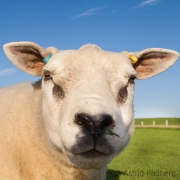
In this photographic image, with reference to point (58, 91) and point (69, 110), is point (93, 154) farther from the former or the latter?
point (58, 91)

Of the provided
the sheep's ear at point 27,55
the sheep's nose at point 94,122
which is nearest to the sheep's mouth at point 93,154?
the sheep's nose at point 94,122

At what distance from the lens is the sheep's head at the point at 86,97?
3.52 meters

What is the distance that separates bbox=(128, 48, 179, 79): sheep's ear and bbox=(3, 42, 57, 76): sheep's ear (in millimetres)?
1478

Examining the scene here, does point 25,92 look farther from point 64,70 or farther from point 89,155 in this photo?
point 89,155

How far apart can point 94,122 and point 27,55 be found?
2.07 meters

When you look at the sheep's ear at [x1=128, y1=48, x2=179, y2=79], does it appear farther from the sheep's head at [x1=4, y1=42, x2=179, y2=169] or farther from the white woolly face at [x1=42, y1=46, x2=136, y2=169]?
the white woolly face at [x1=42, y1=46, x2=136, y2=169]

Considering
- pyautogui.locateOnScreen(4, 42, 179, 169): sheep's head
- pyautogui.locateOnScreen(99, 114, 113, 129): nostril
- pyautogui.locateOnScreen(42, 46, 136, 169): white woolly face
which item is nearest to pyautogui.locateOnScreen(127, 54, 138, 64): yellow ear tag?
pyautogui.locateOnScreen(4, 42, 179, 169): sheep's head

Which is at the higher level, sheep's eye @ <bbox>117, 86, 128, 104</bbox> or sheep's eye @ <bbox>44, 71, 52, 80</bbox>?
sheep's eye @ <bbox>44, 71, 52, 80</bbox>

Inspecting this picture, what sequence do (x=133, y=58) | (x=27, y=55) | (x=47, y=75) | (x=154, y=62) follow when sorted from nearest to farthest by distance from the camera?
1. (x=47, y=75)
2. (x=27, y=55)
3. (x=133, y=58)
4. (x=154, y=62)

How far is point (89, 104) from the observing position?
3.52 m

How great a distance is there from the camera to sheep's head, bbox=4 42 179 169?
352 centimetres

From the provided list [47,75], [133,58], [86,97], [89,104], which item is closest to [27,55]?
[47,75]

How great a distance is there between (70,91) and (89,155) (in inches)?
31.8

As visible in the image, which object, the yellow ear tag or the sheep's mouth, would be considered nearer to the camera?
the sheep's mouth
